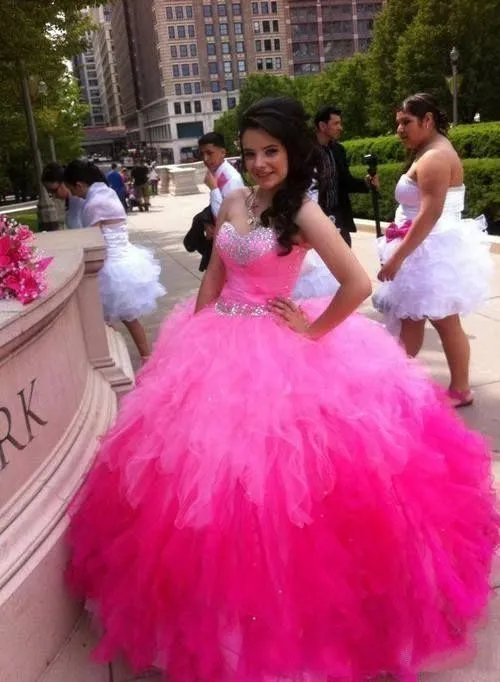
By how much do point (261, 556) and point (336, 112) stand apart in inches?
160

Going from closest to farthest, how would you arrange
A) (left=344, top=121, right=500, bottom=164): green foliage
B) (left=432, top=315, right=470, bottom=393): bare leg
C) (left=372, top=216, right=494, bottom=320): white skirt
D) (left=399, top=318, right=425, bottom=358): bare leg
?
1. (left=372, top=216, right=494, bottom=320): white skirt
2. (left=432, top=315, right=470, bottom=393): bare leg
3. (left=399, top=318, right=425, bottom=358): bare leg
4. (left=344, top=121, right=500, bottom=164): green foliage

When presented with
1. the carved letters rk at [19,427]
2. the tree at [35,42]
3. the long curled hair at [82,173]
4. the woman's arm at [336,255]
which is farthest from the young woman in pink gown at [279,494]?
the tree at [35,42]

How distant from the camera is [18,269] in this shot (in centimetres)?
255

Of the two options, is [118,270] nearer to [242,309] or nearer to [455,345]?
[455,345]

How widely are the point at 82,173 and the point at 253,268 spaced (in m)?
3.26

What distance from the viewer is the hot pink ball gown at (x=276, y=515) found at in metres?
2.06

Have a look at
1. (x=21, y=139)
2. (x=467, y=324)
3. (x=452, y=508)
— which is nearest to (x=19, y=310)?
(x=452, y=508)

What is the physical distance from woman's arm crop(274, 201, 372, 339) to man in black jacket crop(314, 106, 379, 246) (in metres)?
2.79

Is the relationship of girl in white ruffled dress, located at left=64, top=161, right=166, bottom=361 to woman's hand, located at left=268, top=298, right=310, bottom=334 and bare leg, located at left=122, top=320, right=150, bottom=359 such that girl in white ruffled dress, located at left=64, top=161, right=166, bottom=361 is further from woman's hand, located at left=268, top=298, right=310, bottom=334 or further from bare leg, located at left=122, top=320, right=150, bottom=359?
woman's hand, located at left=268, top=298, right=310, bottom=334

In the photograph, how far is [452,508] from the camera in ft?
7.63

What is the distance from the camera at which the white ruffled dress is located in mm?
5230

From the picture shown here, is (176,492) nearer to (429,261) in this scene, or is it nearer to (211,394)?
(211,394)

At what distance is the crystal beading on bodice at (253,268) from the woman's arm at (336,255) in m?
0.11

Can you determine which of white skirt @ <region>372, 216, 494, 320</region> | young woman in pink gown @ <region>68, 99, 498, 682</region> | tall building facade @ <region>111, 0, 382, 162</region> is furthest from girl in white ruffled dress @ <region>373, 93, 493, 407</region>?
tall building facade @ <region>111, 0, 382, 162</region>
